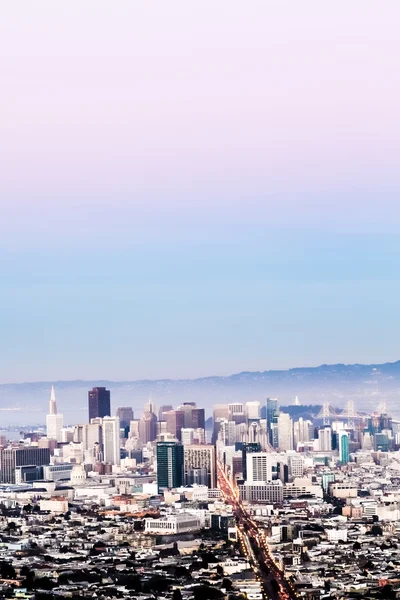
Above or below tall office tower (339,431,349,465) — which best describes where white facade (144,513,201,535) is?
below

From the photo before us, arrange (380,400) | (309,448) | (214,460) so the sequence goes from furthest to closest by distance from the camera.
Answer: (380,400) < (309,448) < (214,460)

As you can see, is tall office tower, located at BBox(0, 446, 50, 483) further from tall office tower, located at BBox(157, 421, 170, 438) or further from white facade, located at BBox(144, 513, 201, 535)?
white facade, located at BBox(144, 513, 201, 535)

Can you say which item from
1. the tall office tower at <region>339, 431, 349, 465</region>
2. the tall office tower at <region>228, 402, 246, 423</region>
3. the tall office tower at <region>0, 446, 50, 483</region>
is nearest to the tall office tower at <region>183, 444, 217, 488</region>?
the tall office tower at <region>0, 446, 50, 483</region>

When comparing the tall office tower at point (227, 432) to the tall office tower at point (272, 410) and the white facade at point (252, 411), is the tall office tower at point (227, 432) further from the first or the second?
the white facade at point (252, 411)

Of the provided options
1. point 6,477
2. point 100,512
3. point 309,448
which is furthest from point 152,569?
point 309,448

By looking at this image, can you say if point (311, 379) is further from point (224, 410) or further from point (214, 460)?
point (214, 460)

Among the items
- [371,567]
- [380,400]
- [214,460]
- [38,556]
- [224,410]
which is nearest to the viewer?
[371,567]

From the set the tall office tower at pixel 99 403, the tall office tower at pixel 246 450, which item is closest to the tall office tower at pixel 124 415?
the tall office tower at pixel 99 403
